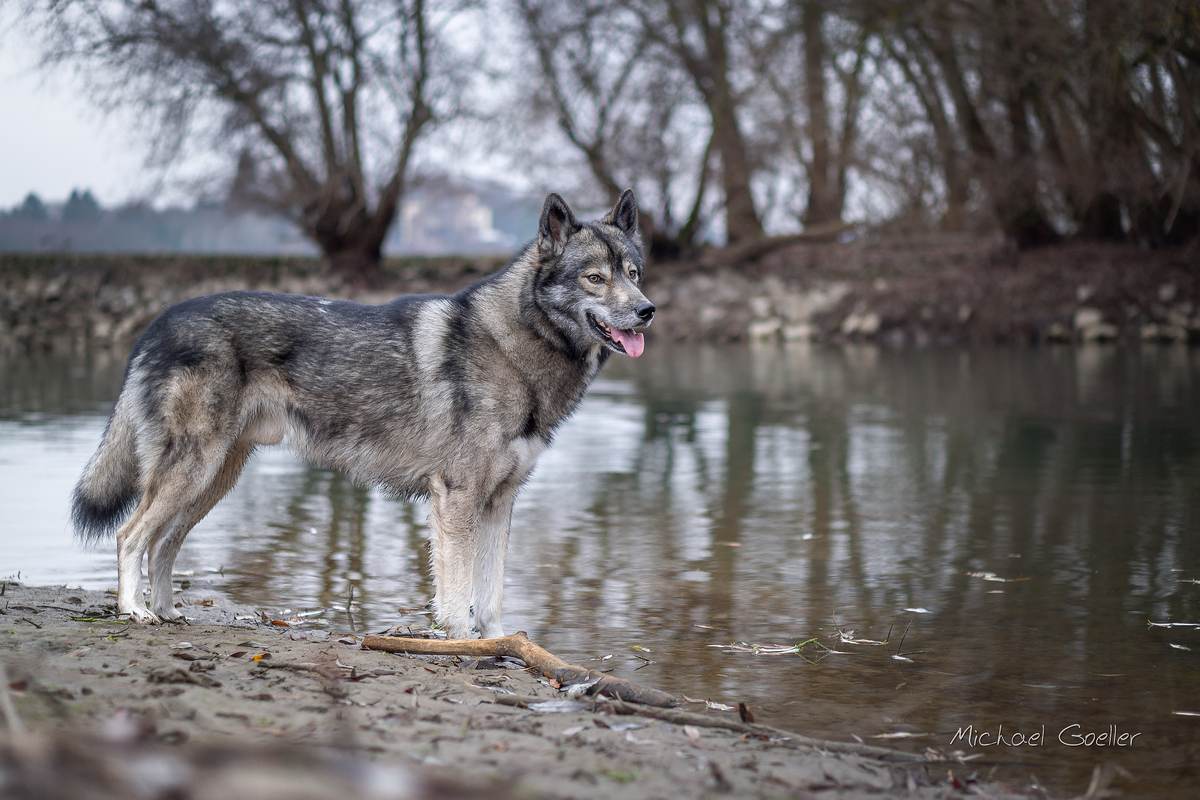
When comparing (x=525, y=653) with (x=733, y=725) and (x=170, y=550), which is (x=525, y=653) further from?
(x=170, y=550)

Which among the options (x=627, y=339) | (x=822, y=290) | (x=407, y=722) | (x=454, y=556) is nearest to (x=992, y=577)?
(x=627, y=339)

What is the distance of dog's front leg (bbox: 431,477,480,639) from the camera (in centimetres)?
604

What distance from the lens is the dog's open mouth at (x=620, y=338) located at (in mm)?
6086

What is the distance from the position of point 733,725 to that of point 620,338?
86.3 inches

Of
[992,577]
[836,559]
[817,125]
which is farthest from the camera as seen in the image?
[817,125]

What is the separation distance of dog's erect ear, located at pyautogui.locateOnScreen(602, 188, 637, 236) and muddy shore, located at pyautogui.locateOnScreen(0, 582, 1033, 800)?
2.30 m

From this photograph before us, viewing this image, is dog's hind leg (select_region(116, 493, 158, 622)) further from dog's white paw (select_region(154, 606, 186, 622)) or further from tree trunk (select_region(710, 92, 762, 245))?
tree trunk (select_region(710, 92, 762, 245))

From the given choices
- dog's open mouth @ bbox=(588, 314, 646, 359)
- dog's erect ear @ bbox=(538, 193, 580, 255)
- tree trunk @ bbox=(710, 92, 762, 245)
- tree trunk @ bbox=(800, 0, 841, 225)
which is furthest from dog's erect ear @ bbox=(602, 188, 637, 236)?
tree trunk @ bbox=(710, 92, 762, 245)

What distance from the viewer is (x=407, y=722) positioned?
4.13m

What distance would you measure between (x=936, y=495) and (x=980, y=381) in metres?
10.3

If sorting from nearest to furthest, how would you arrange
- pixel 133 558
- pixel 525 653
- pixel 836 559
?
pixel 525 653 < pixel 133 558 < pixel 836 559

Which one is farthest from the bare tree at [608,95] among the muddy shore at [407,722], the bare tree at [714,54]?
the muddy shore at [407,722]

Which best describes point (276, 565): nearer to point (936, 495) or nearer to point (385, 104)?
point (936, 495)

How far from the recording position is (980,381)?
2025cm
